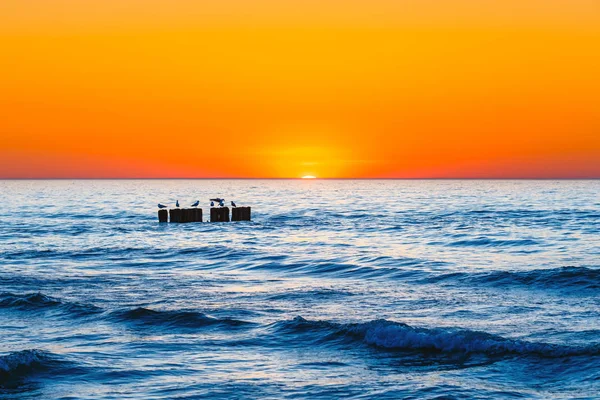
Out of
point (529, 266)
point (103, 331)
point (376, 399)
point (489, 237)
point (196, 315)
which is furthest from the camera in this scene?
point (489, 237)

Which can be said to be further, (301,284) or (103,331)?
(301,284)

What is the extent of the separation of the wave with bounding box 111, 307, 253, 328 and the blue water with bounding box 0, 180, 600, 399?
2.2 inches

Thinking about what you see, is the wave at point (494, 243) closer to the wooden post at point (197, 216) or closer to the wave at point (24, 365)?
the wooden post at point (197, 216)

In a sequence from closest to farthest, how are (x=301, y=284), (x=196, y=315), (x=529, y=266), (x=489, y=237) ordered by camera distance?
(x=196, y=315)
(x=301, y=284)
(x=529, y=266)
(x=489, y=237)

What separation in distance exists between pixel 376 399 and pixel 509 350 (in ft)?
14.5

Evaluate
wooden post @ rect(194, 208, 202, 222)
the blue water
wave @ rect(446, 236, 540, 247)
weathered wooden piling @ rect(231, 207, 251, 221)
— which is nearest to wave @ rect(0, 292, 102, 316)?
the blue water

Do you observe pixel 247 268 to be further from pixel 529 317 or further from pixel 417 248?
pixel 529 317

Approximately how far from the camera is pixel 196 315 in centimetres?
2103

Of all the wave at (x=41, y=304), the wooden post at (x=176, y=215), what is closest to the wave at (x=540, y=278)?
the wave at (x=41, y=304)

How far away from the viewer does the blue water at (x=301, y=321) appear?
48.4 feet

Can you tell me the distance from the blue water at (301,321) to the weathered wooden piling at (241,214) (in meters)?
23.8

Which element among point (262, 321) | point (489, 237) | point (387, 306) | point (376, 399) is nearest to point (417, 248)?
point (489, 237)

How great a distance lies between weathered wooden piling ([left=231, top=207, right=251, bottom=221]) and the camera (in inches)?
2640

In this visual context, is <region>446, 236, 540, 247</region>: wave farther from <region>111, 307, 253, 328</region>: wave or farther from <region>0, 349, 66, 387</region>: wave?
<region>0, 349, 66, 387</region>: wave
